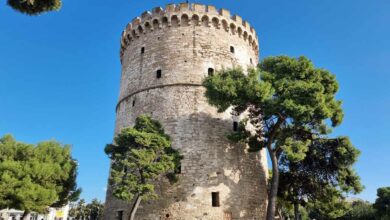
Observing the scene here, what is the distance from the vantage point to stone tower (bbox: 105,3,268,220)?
14492mm

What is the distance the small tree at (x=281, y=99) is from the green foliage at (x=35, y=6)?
7.69m

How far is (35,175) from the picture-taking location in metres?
14.8

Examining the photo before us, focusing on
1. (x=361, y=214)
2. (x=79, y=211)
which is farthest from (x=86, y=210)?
(x=361, y=214)

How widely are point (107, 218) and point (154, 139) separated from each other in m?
5.54

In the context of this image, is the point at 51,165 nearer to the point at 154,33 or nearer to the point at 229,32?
A: the point at 154,33

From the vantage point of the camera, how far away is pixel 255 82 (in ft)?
44.5

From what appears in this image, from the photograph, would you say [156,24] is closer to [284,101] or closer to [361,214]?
[284,101]

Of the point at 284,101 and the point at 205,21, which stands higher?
the point at 205,21

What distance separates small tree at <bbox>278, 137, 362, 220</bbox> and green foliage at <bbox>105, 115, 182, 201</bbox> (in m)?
5.52

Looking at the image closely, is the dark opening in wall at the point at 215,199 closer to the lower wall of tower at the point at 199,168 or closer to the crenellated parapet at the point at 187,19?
the lower wall of tower at the point at 199,168

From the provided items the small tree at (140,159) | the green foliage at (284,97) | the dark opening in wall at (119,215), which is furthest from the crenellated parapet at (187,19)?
the dark opening in wall at (119,215)

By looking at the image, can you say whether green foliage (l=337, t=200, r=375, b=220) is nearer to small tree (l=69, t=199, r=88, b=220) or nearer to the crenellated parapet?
the crenellated parapet

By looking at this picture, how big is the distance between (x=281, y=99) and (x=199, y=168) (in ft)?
15.3

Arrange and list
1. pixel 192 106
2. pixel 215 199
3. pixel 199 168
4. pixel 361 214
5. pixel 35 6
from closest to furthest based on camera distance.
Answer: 1. pixel 35 6
2. pixel 215 199
3. pixel 199 168
4. pixel 192 106
5. pixel 361 214
